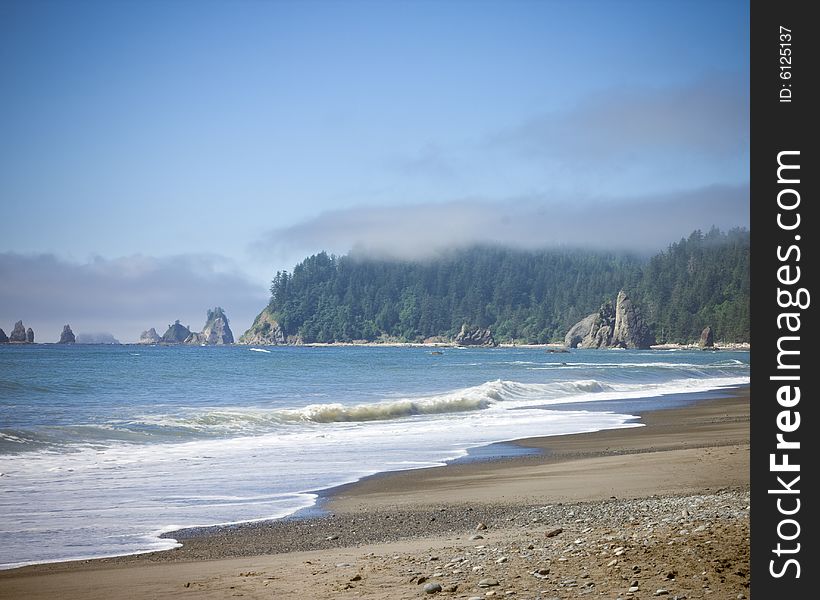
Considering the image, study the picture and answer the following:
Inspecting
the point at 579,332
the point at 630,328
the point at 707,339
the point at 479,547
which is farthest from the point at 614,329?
the point at 479,547

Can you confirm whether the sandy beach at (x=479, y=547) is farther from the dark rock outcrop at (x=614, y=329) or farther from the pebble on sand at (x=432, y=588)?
the dark rock outcrop at (x=614, y=329)

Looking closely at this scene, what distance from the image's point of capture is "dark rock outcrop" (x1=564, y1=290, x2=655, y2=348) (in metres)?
179

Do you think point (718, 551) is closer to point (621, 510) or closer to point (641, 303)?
point (621, 510)

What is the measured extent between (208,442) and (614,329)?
174 meters

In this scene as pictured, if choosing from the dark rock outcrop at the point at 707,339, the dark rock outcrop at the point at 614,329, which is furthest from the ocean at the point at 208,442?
the dark rock outcrop at the point at 614,329

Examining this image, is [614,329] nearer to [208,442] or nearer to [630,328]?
[630,328]

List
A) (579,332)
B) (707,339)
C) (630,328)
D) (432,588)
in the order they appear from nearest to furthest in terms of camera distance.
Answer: (432,588) → (707,339) → (630,328) → (579,332)

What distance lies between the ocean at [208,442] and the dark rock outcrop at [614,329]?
A: 464ft

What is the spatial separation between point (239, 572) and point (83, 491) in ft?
Answer: 19.7
